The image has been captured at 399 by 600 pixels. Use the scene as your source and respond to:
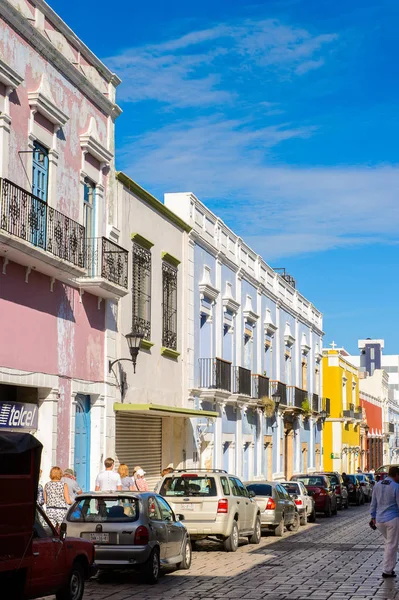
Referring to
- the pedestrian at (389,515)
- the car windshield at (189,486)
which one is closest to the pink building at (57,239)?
the car windshield at (189,486)

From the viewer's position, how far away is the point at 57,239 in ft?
60.8

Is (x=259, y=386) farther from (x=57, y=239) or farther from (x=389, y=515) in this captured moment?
(x=389, y=515)

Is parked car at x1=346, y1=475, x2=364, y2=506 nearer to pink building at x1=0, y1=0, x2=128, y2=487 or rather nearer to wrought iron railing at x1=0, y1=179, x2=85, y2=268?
pink building at x1=0, y1=0, x2=128, y2=487

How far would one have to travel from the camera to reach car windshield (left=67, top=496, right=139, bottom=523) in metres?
14.6

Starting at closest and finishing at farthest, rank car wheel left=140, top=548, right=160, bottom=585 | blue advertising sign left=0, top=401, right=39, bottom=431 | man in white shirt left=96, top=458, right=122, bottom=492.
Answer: car wheel left=140, top=548, right=160, bottom=585, blue advertising sign left=0, top=401, right=39, bottom=431, man in white shirt left=96, top=458, right=122, bottom=492

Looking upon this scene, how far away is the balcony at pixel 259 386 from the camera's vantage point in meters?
35.5

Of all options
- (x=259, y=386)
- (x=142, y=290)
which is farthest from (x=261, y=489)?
(x=259, y=386)

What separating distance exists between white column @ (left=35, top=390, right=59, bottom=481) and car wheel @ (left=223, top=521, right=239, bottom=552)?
376 centimetres

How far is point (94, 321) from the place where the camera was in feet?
70.7

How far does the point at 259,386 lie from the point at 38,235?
19.3 metres

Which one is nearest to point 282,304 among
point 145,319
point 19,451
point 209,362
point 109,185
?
point 209,362

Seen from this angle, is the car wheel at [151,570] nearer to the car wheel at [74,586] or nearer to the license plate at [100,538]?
the license plate at [100,538]

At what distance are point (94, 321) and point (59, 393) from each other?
2540mm

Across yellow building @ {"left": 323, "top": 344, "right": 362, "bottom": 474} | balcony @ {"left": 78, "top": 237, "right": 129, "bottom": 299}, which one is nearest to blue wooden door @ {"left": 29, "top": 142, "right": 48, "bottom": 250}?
balcony @ {"left": 78, "top": 237, "right": 129, "bottom": 299}
